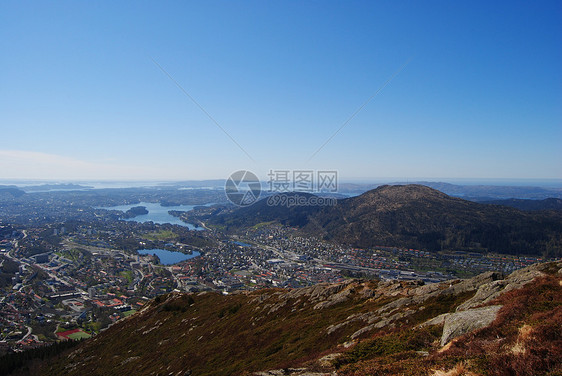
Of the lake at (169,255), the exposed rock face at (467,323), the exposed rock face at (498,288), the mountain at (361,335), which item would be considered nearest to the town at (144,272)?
the lake at (169,255)

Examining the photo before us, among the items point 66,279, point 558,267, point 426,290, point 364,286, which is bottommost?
point 66,279

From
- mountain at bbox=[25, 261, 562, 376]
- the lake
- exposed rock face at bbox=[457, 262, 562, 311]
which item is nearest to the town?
the lake

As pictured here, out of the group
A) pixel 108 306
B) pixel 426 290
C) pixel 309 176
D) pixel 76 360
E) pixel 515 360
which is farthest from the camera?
pixel 108 306

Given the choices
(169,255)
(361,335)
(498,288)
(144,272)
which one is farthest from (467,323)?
(169,255)

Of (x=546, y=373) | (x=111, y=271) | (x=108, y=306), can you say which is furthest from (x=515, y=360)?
(x=111, y=271)

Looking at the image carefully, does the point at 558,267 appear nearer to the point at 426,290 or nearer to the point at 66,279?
the point at 426,290

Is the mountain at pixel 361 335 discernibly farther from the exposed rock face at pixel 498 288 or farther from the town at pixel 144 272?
the town at pixel 144 272
